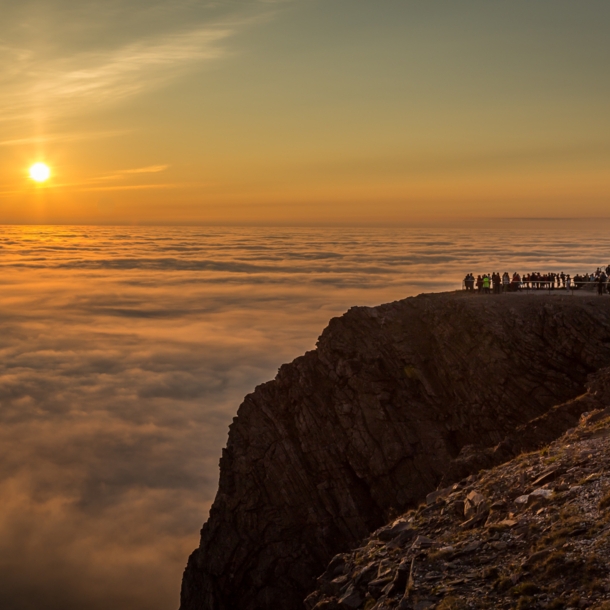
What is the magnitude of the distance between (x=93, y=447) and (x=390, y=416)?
87371 mm

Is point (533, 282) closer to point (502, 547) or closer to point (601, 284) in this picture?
point (601, 284)

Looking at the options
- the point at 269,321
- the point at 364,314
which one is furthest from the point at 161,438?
the point at 364,314

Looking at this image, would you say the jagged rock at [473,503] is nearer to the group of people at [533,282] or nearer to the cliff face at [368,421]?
the cliff face at [368,421]

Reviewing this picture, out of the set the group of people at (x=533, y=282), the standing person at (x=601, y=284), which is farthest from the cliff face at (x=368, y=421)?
the group of people at (x=533, y=282)

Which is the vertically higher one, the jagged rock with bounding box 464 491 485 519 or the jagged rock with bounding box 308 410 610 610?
the jagged rock with bounding box 464 491 485 519

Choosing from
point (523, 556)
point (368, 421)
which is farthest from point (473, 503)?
point (368, 421)

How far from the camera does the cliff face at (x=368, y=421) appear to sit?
33406mm

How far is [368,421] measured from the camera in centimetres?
3531

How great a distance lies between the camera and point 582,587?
536 inches

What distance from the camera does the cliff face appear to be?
3341 cm

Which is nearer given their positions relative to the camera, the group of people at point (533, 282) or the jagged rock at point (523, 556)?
the jagged rock at point (523, 556)

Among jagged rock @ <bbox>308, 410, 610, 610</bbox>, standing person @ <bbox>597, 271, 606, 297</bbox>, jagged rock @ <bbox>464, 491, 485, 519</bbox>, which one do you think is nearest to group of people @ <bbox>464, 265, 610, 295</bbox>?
standing person @ <bbox>597, 271, 606, 297</bbox>

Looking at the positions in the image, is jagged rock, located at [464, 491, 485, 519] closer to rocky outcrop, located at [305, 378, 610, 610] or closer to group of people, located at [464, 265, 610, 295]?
rocky outcrop, located at [305, 378, 610, 610]

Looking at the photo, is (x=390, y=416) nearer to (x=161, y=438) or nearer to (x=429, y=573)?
(x=429, y=573)
